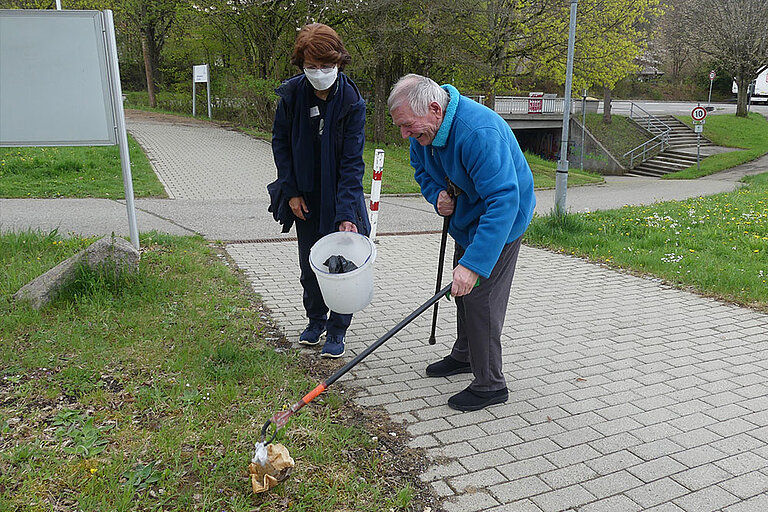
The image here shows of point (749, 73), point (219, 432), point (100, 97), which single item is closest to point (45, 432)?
point (219, 432)

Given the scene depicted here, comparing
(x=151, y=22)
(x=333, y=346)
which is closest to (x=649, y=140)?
(x=151, y=22)

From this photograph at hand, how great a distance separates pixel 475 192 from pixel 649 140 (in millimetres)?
28164

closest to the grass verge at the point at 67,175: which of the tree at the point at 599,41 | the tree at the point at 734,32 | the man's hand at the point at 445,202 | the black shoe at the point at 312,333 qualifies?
the black shoe at the point at 312,333

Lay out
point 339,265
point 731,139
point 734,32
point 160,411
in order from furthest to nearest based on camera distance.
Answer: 1. point 731,139
2. point 734,32
3. point 339,265
4. point 160,411

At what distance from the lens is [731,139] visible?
1173 inches

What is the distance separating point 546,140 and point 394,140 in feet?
36.7

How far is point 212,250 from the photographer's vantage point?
24.5ft

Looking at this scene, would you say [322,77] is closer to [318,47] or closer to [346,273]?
[318,47]

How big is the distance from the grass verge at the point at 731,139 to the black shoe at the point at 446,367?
2258 cm

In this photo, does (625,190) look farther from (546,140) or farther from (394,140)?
(546,140)

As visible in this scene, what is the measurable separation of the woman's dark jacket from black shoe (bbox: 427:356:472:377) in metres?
1.01

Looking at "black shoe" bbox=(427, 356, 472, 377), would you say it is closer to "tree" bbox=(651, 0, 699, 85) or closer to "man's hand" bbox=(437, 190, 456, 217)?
"man's hand" bbox=(437, 190, 456, 217)

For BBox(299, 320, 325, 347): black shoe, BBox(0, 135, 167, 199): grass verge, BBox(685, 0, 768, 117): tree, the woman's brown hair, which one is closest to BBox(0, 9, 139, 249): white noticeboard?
the woman's brown hair

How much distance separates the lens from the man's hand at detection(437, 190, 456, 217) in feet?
12.1
